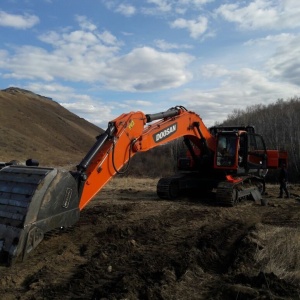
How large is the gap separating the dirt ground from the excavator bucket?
1.45 ft

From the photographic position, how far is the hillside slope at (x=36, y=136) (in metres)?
56.2

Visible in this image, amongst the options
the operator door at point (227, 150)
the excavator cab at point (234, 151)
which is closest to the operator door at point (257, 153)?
the excavator cab at point (234, 151)

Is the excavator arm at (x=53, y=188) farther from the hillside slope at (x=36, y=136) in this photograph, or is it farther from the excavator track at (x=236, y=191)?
the hillside slope at (x=36, y=136)

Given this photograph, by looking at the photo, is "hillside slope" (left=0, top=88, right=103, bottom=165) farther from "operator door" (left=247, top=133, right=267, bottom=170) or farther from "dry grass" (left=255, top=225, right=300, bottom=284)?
"dry grass" (left=255, top=225, right=300, bottom=284)

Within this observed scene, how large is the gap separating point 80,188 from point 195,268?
8.23 ft

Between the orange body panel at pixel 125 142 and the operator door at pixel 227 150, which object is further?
the operator door at pixel 227 150

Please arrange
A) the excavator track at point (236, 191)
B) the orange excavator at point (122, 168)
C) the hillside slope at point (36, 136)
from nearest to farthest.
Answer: the orange excavator at point (122, 168), the excavator track at point (236, 191), the hillside slope at point (36, 136)

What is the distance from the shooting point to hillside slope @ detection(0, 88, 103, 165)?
56.2m

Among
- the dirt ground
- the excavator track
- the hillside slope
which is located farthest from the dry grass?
the hillside slope

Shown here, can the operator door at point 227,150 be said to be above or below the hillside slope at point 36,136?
below

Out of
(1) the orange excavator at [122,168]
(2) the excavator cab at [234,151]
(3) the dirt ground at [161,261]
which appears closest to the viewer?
(3) the dirt ground at [161,261]

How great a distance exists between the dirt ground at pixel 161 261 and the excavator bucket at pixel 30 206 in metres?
0.44

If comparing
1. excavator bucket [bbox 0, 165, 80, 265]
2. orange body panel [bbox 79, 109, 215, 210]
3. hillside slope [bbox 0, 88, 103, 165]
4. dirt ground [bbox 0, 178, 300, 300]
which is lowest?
dirt ground [bbox 0, 178, 300, 300]

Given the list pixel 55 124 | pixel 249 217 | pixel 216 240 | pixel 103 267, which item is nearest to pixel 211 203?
pixel 249 217
